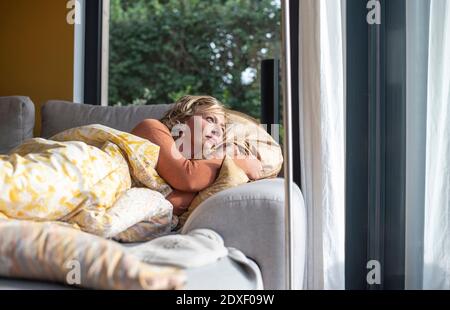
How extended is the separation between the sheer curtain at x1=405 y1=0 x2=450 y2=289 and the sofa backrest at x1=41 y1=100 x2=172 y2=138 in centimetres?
98

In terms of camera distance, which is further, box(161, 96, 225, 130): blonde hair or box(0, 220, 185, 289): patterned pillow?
box(161, 96, 225, 130): blonde hair

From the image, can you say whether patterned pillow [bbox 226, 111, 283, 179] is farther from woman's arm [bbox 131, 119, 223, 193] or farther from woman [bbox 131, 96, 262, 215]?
woman's arm [bbox 131, 119, 223, 193]

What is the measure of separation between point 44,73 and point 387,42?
191cm

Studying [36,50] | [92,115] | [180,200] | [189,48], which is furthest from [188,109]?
[189,48]

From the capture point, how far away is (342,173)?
2.40m

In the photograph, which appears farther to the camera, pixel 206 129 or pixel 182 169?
pixel 206 129

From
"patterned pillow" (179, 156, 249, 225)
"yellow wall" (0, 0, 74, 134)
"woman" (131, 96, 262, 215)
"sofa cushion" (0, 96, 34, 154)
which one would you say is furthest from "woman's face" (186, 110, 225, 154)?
"yellow wall" (0, 0, 74, 134)

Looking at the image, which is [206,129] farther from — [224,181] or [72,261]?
[72,261]

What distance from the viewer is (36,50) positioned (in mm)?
3453

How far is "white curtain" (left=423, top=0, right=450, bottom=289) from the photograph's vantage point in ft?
6.67

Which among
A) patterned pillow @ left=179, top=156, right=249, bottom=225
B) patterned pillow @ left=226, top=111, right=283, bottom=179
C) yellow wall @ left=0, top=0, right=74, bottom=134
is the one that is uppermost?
yellow wall @ left=0, top=0, right=74, bottom=134

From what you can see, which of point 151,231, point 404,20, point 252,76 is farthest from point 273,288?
point 252,76

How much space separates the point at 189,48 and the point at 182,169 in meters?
5.15
